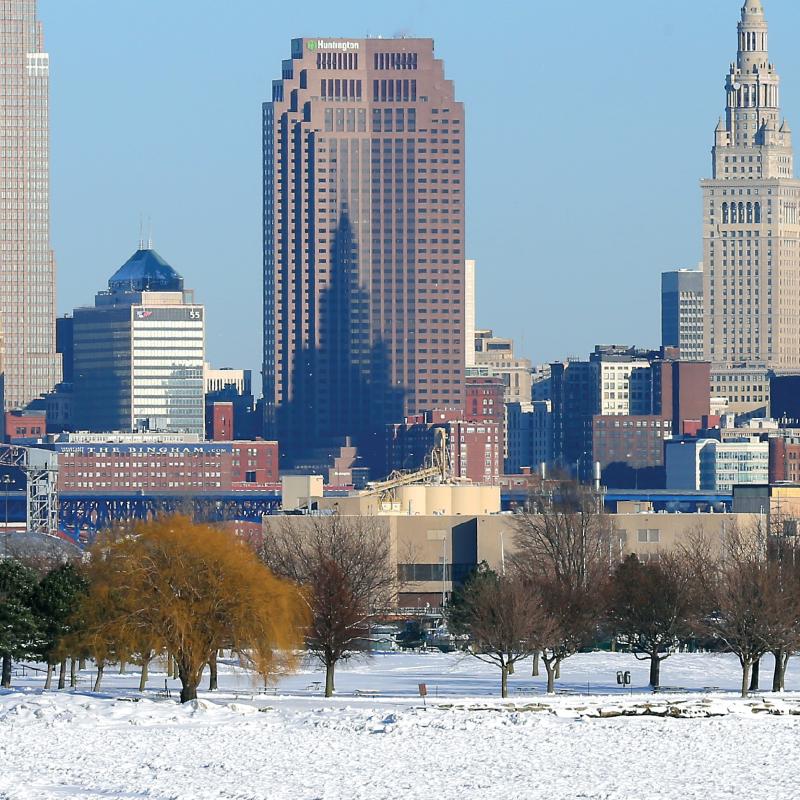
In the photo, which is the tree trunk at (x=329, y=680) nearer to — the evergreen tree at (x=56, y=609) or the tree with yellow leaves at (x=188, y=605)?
the tree with yellow leaves at (x=188, y=605)

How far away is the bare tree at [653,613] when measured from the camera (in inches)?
4080

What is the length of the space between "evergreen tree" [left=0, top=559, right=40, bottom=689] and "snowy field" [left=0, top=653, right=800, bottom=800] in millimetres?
1277

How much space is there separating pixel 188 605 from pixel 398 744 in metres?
11.5

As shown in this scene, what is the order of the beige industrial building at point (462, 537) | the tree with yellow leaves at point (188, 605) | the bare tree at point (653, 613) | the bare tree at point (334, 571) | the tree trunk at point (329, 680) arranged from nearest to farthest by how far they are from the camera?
the tree with yellow leaves at point (188, 605) → the tree trunk at point (329, 680) → the bare tree at point (334, 571) → the bare tree at point (653, 613) → the beige industrial building at point (462, 537)

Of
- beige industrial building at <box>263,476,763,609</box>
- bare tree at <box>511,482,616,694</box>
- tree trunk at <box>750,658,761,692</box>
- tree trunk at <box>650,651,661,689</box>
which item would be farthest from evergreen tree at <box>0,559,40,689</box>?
beige industrial building at <box>263,476,763,609</box>

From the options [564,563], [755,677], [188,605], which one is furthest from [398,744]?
[564,563]

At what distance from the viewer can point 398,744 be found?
85250 millimetres

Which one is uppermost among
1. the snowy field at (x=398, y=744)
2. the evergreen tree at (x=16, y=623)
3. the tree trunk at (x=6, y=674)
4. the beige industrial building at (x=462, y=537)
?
the beige industrial building at (x=462, y=537)

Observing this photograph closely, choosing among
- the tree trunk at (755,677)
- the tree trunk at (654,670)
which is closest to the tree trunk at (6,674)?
the tree trunk at (654,670)

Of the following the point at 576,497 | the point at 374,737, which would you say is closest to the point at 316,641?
the point at 374,737

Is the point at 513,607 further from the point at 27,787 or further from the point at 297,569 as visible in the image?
the point at 297,569

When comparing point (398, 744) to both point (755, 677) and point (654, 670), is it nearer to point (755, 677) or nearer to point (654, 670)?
point (654, 670)

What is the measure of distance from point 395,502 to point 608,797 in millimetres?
100813

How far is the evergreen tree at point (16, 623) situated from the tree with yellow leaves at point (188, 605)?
389 centimetres
